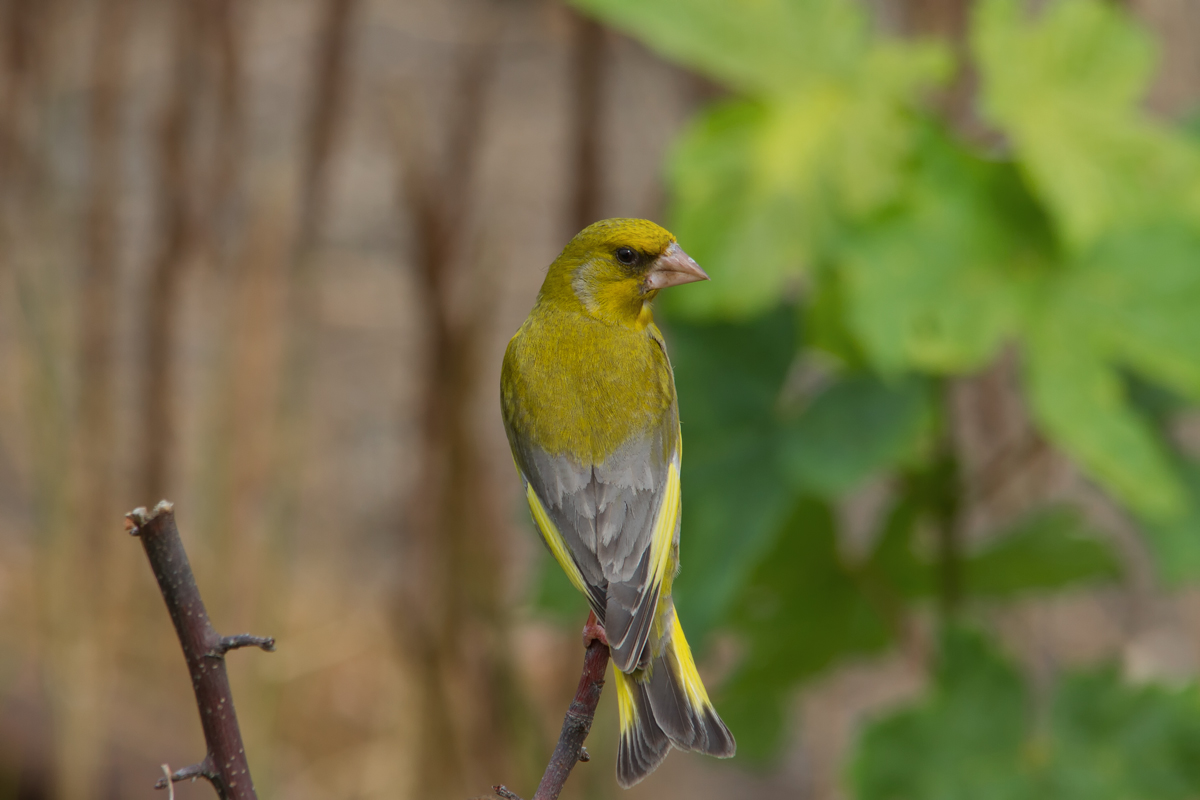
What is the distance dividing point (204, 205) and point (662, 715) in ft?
8.14

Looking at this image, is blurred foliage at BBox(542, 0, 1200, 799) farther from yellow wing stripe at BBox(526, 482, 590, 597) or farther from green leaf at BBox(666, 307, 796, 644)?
yellow wing stripe at BBox(526, 482, 590, 597)

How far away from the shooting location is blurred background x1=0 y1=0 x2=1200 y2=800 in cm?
262

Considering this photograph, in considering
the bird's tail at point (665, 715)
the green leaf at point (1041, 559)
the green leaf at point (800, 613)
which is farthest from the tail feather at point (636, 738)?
the green leaf at point (1041, 559)

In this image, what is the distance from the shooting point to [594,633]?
1137 mm

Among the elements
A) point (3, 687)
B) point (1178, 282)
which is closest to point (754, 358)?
point (1178, 282)

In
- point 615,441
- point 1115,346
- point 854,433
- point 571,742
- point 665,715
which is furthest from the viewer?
point 854,433

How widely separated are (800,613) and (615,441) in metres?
2.11

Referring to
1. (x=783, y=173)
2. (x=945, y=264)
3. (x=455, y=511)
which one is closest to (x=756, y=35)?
(x=783, y=173)

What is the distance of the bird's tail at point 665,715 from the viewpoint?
0.94 meters

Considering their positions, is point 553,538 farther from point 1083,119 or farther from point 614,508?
point 1083,119

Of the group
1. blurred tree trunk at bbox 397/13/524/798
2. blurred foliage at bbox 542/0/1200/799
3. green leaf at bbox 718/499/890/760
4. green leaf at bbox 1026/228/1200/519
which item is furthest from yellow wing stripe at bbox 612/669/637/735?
green leaf at bbox 718/499/890/760

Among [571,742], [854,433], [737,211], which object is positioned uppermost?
[737,211]

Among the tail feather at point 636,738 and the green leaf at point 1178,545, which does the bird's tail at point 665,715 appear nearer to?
the tail feather at point 636,738

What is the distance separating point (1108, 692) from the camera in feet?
9.58
